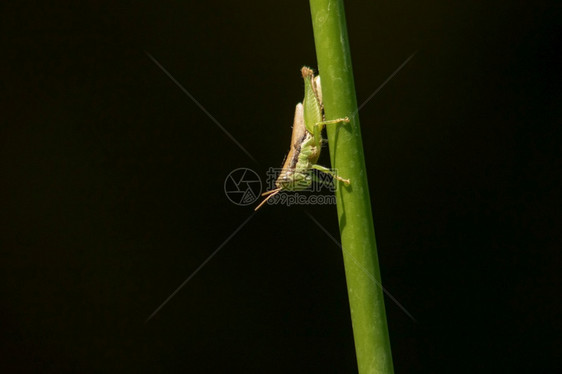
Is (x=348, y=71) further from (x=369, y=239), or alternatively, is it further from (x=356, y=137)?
(x=369, y=239)

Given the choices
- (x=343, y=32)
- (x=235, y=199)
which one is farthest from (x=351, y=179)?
(x=235, y=199)
